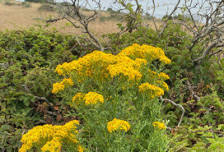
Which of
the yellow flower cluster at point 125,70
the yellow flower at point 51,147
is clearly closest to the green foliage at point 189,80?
the yellow flower cluster at point 125,70

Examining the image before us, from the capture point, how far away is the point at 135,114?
82.5 inches

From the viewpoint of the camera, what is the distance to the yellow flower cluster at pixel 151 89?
1834mm

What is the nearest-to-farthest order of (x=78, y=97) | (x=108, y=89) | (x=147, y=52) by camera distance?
(x=78, y=97) → (x=108, y=89) → (x=147, y=52)

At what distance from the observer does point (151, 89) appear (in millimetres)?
1842

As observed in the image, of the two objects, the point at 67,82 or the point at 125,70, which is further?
the point at 67,82

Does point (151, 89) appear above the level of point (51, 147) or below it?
above

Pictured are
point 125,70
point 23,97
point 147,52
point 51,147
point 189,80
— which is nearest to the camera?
point 51,147

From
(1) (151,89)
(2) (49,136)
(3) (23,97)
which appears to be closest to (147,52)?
(1) (151,89)

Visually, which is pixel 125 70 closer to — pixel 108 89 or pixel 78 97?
pixel 108 89

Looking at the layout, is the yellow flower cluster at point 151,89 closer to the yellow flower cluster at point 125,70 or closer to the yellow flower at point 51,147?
the yellow flower cluster at point 125,70

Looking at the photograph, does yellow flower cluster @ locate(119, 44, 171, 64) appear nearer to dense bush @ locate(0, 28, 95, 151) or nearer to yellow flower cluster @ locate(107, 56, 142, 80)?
yellow flower cluster @ locate(107, 56, 142, 80)

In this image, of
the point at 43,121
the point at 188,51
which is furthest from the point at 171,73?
the point at 43,121

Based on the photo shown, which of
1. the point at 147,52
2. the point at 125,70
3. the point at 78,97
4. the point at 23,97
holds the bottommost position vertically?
the point at 23,97

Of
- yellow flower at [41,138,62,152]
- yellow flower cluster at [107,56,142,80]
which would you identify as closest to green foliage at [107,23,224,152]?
yellow flower cluster at [107,56,142,80]
